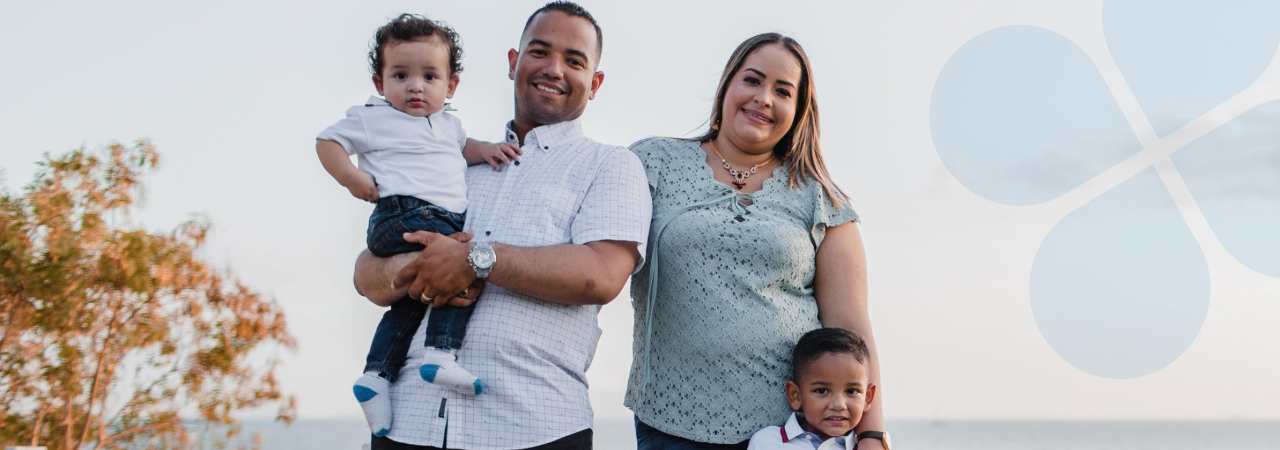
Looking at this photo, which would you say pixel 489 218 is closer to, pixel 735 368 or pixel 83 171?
pixel 735 368

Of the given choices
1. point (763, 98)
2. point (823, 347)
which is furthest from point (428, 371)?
point (763, 98)

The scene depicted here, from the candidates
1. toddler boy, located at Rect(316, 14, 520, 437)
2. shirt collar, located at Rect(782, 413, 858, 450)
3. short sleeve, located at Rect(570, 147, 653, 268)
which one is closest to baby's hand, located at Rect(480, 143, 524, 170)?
toddler boy, located at Rect(316, 14, 520, 437)

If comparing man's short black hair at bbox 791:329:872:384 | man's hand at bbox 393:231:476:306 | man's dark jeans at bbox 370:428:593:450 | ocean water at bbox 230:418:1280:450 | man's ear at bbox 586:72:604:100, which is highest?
ocean water at bbox 230:418:1280:450

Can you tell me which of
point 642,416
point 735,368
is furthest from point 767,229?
point 642,416

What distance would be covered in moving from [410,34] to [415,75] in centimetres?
11

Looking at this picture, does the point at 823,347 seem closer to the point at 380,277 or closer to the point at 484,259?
the point at 484,259

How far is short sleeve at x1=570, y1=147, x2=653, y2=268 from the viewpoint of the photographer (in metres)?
2.33

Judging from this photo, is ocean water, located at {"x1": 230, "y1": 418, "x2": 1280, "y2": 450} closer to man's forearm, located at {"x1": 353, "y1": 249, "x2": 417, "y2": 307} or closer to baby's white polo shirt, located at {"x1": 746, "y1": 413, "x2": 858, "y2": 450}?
baby's white polo shirt, located at {"x1": 746, "y1": 413, "x2": 858, "y2": 450}

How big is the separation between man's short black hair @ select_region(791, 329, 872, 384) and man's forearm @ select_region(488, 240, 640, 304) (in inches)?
20.1

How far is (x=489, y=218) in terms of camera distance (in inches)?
97.4

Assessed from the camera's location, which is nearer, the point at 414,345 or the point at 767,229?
the point at 414,345

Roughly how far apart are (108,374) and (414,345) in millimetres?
6331

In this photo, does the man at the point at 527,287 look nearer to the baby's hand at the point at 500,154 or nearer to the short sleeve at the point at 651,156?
the baby's hand at the point at 500,154

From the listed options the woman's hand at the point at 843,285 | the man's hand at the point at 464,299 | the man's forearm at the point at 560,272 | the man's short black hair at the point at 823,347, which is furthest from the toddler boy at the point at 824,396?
the man's hand at the point at 464,299
